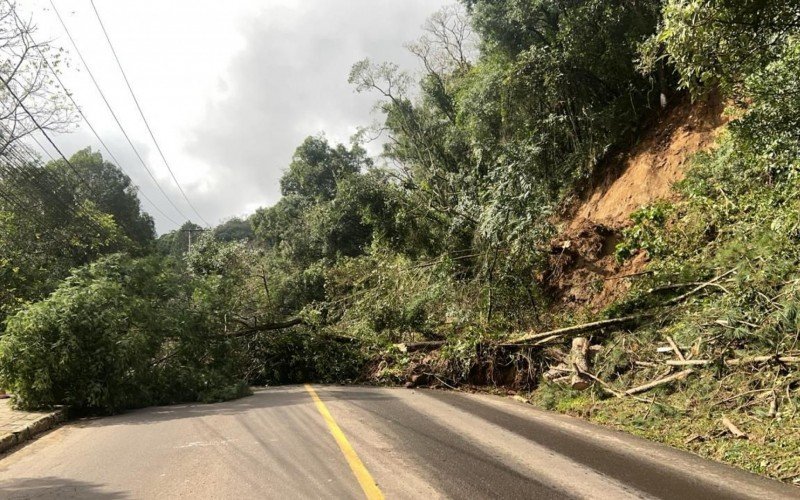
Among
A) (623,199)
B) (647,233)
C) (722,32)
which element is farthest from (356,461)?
(623,199)

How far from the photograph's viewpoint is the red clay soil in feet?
49.1

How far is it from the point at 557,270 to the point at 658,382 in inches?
315

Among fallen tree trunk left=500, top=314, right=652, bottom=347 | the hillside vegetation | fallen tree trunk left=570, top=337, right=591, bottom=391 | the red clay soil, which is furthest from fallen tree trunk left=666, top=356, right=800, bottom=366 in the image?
the red clay soil

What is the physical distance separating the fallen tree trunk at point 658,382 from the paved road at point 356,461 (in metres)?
1.17

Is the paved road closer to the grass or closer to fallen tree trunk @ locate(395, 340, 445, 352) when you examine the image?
the grass

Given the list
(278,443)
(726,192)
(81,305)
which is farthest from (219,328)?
(726,192)

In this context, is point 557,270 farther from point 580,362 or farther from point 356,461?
point 356,461

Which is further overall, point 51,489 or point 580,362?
point 580,362

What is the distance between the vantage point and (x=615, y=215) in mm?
16484

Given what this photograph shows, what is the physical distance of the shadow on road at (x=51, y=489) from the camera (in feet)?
15.1

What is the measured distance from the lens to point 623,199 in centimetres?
1658

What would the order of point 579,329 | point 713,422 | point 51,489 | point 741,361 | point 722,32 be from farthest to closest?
point 579,329 → point 741,361 → point 713,422 → point 722,32 → point 51,489

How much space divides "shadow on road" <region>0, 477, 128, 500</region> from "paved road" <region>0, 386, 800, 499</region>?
0.02 m

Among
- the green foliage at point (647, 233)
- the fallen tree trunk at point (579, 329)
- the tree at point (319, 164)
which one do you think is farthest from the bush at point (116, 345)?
the tree at point (319, 164)
